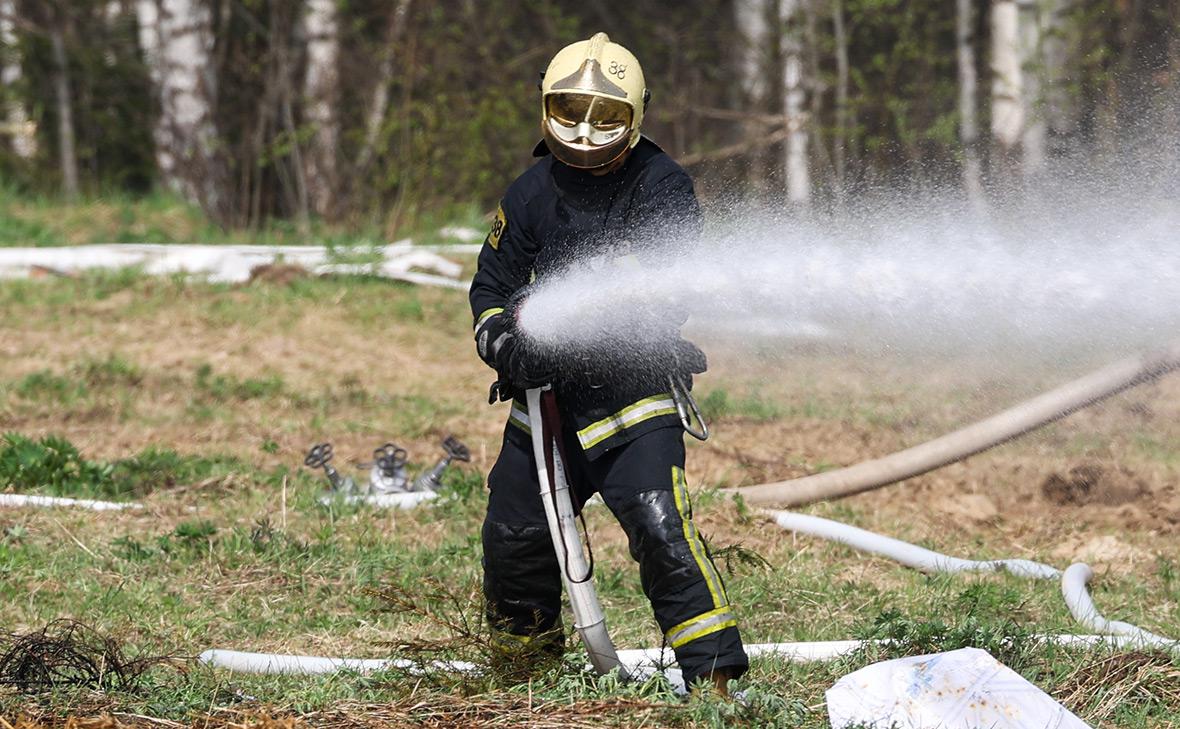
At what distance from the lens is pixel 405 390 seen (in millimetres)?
8578

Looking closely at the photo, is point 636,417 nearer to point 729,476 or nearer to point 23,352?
point 729,476

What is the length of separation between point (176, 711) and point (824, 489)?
130 inches

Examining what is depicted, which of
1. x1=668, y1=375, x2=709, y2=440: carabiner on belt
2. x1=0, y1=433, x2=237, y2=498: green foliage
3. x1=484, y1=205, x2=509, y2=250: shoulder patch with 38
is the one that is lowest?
x1=0, y1=433, x2=237, y2=498: green foliage

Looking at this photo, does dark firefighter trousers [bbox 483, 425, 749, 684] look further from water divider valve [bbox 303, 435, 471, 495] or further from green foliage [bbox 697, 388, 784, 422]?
green foliage [bbox 697, 388, 784, 422]

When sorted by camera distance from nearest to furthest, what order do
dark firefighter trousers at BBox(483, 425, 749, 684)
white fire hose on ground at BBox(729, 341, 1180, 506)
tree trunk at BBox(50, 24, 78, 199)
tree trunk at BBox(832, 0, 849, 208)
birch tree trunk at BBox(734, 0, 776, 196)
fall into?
1. dark firefighter trousers at BBox(483, 425, 749, 684)
2. white fire hose on ground at BBox(729, 341, 1180, 506)
3. tree trunk at BBox(832, 0, 849, 208)
4. birch tree trunk at BBox(734, 0, 776, 196)
5. tree trunk at BBox(50, 24, 78, 199)

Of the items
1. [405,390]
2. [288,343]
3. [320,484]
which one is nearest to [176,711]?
[320,484]

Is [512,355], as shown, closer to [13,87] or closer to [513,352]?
[513,352]

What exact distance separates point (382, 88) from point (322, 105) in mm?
590

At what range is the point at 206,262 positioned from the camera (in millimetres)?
10797

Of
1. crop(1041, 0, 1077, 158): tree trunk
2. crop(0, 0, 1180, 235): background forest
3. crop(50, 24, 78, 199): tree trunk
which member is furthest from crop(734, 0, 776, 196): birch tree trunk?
crop(50, 24, 78, 199): tree trunk

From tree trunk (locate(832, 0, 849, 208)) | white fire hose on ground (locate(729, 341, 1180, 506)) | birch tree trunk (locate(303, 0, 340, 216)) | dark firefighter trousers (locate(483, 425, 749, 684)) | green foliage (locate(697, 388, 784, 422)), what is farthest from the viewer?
tree trunk (locate(832, 0, 849, 208))

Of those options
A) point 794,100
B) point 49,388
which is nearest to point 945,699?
point 49,388

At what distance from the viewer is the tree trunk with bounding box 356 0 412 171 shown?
43.5 ft

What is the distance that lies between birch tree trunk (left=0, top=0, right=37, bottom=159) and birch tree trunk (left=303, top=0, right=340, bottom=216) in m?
4.31
